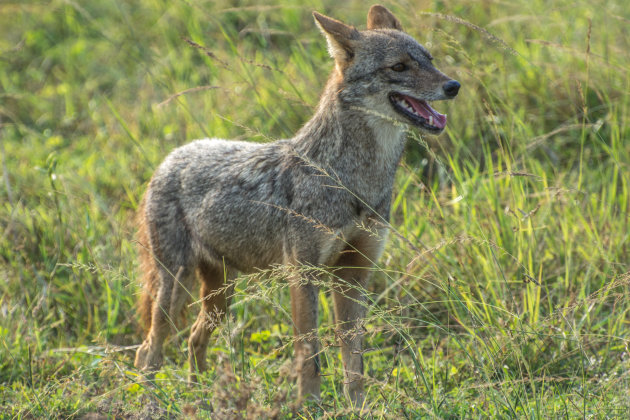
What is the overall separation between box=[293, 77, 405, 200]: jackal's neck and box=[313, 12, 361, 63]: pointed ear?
6.5 inches

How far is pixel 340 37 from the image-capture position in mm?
4504

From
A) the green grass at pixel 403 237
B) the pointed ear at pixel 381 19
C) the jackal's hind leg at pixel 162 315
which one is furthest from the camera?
the pointed ear at pixel 381 19

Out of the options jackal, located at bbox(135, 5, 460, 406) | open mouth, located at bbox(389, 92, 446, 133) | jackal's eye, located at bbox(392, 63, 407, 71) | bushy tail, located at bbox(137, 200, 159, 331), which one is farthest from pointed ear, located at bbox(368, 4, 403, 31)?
bushy tail, located at bbox(137, 200, 159, 331)

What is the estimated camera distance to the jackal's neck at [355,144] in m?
4.49

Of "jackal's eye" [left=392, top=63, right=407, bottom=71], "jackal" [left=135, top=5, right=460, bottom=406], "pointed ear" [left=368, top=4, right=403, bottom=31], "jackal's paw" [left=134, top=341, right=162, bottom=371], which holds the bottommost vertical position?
"jackal's paw" [left=134, top=341, right=162, bottom=371]

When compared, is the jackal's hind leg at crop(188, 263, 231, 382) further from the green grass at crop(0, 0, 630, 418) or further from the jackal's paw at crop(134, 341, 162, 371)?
the jackal's paw at crop(134, 341, 162, 371)

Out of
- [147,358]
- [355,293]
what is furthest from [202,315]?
[355,293]

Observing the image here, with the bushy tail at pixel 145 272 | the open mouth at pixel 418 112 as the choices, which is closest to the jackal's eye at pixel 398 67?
the open mouth at pixel 418 112

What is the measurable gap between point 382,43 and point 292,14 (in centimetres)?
425

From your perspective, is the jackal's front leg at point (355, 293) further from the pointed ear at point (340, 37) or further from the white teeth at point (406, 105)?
the pointed ear at point (340, 37)

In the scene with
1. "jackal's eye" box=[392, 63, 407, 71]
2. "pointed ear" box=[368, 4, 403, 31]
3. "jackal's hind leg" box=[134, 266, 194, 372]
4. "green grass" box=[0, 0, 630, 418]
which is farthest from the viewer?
"pointed ear" box=[368, 4, 403, 31]

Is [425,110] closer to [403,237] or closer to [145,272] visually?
[403,237]

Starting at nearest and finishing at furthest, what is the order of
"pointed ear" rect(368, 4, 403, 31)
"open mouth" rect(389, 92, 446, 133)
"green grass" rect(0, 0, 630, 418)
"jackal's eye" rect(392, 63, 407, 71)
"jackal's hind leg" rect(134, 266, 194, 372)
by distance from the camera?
"green grass" rect(0, 0, 630, 418)
"open mouth" rect(389, 92, 446, 133)
"jackal's eye" rect(392, 63, 407, 71)
"jackal's hind leg" rect(134, 266, 194, 372)
"pointed ear" rect(368, 4, 403, 31)

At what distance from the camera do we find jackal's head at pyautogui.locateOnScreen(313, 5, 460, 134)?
4.39m
